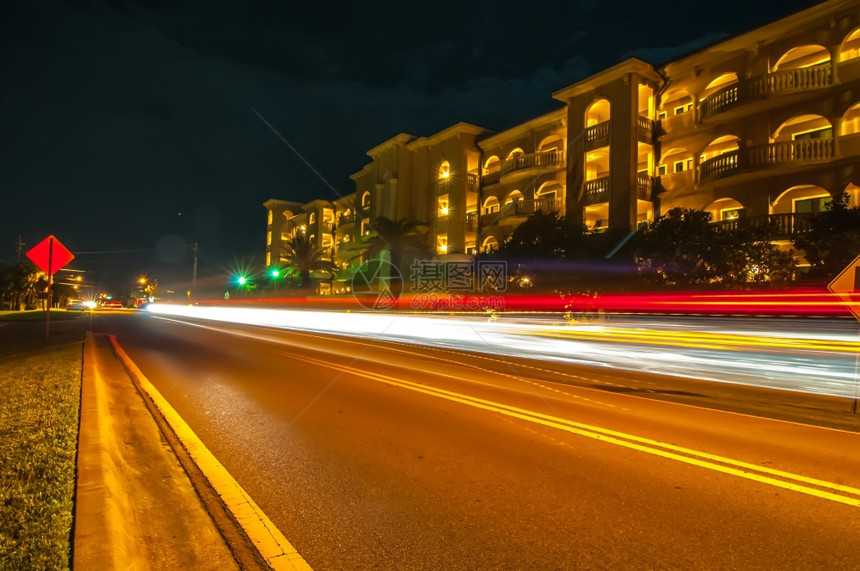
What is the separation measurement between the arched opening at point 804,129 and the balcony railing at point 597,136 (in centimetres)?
737

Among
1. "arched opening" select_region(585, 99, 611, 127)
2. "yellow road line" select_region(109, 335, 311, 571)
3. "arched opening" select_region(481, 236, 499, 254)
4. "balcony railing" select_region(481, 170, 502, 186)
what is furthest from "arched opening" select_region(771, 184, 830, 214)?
"yellow road line" select_region(109, 335, 311, 571)

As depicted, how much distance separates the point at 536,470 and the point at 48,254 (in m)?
14.5

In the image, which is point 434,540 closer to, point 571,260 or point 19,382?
point 19,382

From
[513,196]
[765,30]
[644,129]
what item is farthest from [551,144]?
[765,30]

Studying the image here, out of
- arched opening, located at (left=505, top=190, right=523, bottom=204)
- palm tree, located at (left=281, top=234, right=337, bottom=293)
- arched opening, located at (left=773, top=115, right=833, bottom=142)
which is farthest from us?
palm tree, located at (left=281, top=234, right=337, bottom=293)

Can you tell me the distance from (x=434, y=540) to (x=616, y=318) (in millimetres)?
15751

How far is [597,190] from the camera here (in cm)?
2784

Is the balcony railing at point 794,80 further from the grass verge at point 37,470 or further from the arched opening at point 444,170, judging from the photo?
the grass verge at point 37,470

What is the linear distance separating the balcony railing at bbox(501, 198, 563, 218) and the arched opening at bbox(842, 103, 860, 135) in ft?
42.8

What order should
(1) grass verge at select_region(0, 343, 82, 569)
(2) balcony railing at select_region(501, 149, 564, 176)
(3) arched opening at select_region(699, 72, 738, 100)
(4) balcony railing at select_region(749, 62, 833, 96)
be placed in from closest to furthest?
(1) grass verge at select_region(0, 343, 82, 569) → (4) balcony railing at select_region(749, 62, 833, 96) → (3) arched opening at select_region(699, 72, 738, 100) → (2) balcony railing at select_region(501, 149, 564, 176)

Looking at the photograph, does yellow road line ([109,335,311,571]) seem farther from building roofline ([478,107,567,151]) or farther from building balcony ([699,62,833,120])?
building roofline ([478,107,567,151])

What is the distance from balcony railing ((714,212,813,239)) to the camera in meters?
19.5

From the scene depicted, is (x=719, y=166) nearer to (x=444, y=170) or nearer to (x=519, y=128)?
(x=519, y=128)

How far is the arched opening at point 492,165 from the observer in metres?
37.9
